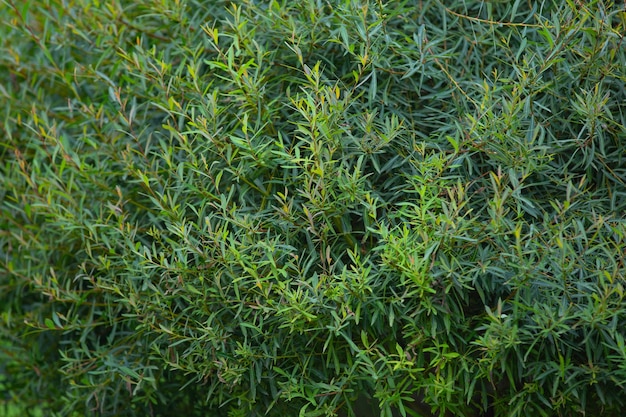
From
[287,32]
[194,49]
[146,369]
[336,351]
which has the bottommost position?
[146,369]

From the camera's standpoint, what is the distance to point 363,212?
242 cm

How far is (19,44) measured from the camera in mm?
3416

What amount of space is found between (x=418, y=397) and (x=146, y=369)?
A: 1003mm

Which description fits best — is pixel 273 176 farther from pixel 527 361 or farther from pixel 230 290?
pixel 527 361

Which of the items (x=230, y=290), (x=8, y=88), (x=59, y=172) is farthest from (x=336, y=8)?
(x=8, y=88)

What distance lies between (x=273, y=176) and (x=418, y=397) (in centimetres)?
93

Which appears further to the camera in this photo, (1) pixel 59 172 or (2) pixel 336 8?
(1) pixel 59 172

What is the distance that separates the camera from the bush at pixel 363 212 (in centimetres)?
223

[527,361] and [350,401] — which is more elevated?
[527,361]

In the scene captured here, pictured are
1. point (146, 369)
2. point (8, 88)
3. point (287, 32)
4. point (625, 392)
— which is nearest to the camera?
point (625, 392)

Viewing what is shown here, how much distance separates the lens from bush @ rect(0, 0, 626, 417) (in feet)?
7.32

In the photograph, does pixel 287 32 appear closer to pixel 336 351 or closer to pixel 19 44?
pixel 336 351

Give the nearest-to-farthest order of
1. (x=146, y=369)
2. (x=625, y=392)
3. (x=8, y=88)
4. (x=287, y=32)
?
1. (x=625, y=392)
2. (x=287, y=32)
3. (x=146, y=369)
4. (x=8, y=88)

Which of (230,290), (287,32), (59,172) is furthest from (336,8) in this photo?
(59,172)
